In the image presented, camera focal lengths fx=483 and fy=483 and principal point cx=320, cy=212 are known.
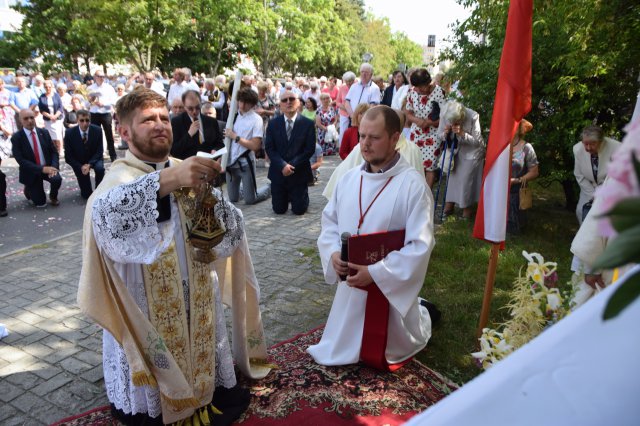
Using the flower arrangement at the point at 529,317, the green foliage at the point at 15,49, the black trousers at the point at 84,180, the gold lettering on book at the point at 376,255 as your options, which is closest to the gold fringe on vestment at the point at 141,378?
the gold lettering on book at the point at 376,255

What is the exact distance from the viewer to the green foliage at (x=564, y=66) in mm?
5773

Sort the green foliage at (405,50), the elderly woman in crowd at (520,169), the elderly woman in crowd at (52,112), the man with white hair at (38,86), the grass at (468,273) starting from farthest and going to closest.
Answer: the green foliage at (405,50), the man with white hair at (38,86), the elderly woman in crowd at (52,112), the elderly woman in crowd at (520,169), the grass at (468,273)

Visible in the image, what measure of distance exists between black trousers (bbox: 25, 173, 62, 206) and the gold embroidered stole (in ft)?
24.1

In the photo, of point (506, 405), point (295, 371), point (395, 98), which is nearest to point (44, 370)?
point (295, 371)

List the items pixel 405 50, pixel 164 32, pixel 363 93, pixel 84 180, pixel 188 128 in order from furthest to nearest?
pixel 405 50
pixel 164 32
pixel 363 93
pixel 84 180
pixel 188 128

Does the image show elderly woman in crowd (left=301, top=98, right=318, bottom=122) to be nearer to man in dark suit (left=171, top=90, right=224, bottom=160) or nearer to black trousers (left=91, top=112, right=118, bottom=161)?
man in dark suit (left=171, top=90, right=224, bottom=160)

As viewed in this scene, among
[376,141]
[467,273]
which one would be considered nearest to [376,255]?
[376,141]

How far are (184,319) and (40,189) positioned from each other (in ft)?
24.5

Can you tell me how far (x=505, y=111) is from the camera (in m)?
3.67

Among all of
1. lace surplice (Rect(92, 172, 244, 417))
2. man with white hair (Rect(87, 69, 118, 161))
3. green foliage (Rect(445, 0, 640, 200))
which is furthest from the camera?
man with white hair (Rect(87, 69, 118, 161))

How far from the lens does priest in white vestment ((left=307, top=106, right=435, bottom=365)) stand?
342cm

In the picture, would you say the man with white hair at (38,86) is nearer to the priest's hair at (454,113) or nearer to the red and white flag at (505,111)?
the priest's hair at (454,113)

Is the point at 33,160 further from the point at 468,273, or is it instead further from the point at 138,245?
the point at 468,273

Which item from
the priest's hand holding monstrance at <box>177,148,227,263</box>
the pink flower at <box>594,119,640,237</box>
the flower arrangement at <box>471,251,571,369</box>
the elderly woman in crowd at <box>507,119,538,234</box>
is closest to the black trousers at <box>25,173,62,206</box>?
the priest's hand holding monstrance at <box>177,148,227,263</box>
